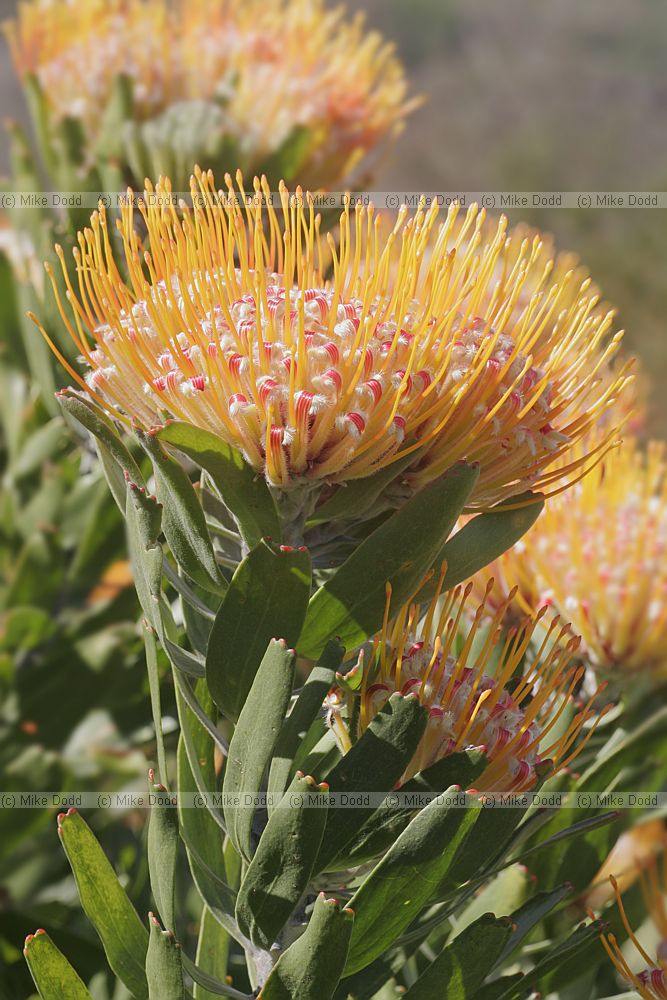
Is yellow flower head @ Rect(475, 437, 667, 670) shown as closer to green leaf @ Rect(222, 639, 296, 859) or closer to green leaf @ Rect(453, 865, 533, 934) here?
green leaf @ Rect(453, 865, 533, 934)

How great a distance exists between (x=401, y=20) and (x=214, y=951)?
15.0m

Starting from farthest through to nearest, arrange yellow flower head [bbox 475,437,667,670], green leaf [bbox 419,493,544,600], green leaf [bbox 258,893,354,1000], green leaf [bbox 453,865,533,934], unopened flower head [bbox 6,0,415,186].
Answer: unopened flower head [bbox 6,0,415,186] < yellow flower head [bbox 475,437,667,670] < green leaf [bbox 453,865,533,934] < green leaf [bbox 419,493,544,600] < green leaf [bbox 258,893,354,1000]

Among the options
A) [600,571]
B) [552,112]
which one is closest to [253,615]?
[600,571]

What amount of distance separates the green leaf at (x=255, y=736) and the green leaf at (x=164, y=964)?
0.22 feet

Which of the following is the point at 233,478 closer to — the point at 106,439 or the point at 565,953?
the point at 106,439

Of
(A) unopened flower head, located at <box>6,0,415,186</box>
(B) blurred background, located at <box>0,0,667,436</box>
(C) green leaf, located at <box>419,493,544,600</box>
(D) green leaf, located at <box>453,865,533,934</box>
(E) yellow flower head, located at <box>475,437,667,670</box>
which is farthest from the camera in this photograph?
(B) blurred background, located at <box>0,0,667,436</box>

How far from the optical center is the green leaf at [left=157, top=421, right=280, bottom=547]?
23.3 inches

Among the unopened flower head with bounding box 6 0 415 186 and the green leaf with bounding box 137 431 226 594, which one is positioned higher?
the unopened flower head with bounding box 6 0 415 186

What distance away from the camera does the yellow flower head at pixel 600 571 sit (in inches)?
40.6

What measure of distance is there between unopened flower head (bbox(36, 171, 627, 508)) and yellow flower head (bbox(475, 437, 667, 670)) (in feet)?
1.20

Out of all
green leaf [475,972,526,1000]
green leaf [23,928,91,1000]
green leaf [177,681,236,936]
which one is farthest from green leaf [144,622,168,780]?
green leaf [475,972,526,1000]

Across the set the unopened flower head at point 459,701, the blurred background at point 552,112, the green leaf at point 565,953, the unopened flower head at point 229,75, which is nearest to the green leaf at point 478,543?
the unopened flower head at point 459,701

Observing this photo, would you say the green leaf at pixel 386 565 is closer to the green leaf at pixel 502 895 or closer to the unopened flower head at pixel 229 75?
the green leaf at pixel 502 895

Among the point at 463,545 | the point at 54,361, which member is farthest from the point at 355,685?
the point at 54,361
